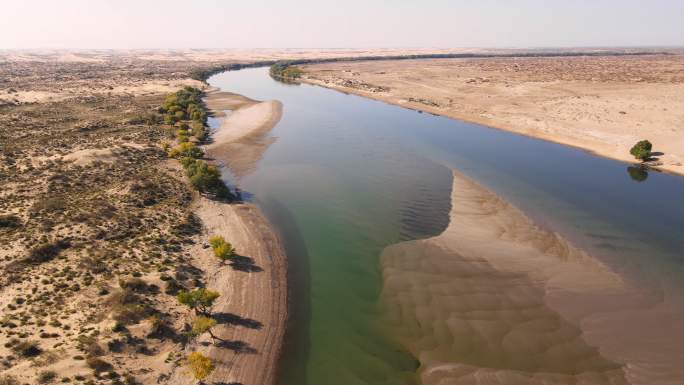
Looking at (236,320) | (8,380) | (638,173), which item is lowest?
(236,320)

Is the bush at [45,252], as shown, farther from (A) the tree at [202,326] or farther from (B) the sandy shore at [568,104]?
(B) the sandy shore at [568,104]

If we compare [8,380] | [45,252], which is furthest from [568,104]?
[8,380]

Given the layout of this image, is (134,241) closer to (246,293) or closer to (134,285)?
(134,285)

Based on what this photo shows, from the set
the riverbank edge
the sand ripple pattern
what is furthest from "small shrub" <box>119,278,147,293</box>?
the sand ripple pattern

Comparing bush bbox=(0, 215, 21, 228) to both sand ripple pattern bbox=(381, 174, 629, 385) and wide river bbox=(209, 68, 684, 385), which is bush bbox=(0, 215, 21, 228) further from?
sand ripple pattern bbox=(381, 174, 629, 385)

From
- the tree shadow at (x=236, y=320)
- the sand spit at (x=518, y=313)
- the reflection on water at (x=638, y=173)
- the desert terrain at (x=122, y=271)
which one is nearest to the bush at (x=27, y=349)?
the desert terrain at (x=122, y=271)

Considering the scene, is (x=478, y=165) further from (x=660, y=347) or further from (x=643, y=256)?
(x=660, y=347)
